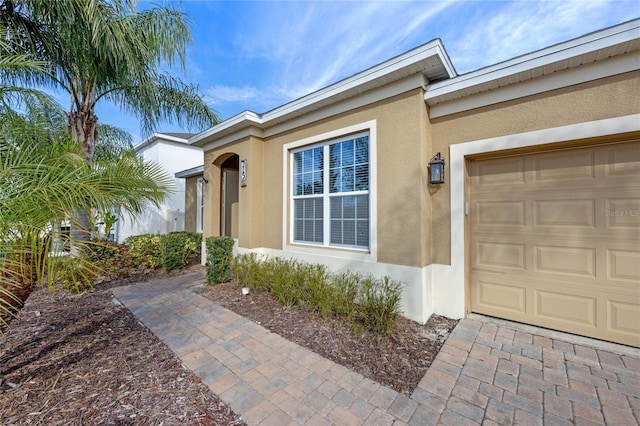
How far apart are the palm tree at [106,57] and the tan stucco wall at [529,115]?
525 cm

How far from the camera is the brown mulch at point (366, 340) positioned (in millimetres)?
2781

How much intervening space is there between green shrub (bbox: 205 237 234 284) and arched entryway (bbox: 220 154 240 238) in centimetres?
252

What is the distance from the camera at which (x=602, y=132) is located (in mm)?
3119

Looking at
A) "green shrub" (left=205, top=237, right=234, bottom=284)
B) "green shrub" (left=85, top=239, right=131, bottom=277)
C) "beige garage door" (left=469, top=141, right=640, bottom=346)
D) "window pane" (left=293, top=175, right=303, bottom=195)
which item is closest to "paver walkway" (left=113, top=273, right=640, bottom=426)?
"beige garage door" (left=469, top=141, right=640, bottom=346)

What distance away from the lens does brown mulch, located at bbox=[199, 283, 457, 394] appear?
9.12 ft

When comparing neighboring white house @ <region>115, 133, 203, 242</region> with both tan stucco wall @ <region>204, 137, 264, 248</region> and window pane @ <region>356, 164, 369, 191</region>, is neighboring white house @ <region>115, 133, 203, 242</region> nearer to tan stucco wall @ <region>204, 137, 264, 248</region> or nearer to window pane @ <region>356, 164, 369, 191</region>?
tan stucco wall @ <region>204, 137, 264, 248</region>

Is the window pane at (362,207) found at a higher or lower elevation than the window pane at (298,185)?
lower

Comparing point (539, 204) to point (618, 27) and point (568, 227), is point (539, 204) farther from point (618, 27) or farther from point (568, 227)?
point (618, 27)

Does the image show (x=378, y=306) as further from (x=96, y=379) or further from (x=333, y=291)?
(x=96, y=379)

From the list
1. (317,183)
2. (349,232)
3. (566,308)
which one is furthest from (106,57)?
(566,308)

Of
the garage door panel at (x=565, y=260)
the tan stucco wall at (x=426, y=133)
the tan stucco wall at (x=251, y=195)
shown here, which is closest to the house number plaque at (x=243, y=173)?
the tan stucco wall at (x=251, y=195)

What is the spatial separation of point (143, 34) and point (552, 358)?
8990mm

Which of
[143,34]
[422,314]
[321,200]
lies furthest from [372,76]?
[143,34]

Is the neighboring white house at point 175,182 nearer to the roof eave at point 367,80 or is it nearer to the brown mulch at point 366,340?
the roof eave at point 367,80
